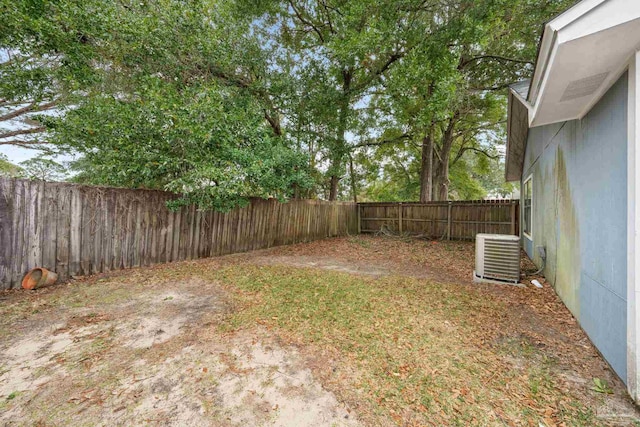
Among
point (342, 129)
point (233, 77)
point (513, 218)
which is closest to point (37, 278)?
point (233, 77)

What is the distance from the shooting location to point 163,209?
17.8ft

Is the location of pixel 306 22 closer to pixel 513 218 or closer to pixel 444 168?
pixel 444 168

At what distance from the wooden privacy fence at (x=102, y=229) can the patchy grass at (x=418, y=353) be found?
8.92 ft

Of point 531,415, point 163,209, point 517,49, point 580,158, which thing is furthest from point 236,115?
point 517,49

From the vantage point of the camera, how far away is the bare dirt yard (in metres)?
1.60

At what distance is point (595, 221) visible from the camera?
8.02 ft

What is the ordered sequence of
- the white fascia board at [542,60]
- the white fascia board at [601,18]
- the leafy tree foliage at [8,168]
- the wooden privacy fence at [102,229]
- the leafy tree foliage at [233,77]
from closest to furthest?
the white fascia board at [601,18] < the white fascia board at [542,60] < the wooden privacy fence at [102,229] < the leafy tree foliage at [233,77] < the leafy tree foliage at [8,168]

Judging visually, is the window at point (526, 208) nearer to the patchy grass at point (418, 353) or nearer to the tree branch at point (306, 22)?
the patchy grass at point (418, 353)

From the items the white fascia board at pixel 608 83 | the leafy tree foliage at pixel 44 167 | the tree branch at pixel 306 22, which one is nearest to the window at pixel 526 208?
the white fascia board at pixel 608 83

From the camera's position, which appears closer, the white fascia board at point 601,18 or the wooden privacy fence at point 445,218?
the white fascia board at point 601,18

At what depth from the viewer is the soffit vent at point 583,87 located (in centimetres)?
207

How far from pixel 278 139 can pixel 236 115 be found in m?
2.65

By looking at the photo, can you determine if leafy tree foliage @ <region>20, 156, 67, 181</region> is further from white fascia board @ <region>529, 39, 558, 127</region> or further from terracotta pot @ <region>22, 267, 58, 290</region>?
white fascia board @ <region>529, 39, 558, 127</region>

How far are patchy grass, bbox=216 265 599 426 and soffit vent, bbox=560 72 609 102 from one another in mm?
2428
